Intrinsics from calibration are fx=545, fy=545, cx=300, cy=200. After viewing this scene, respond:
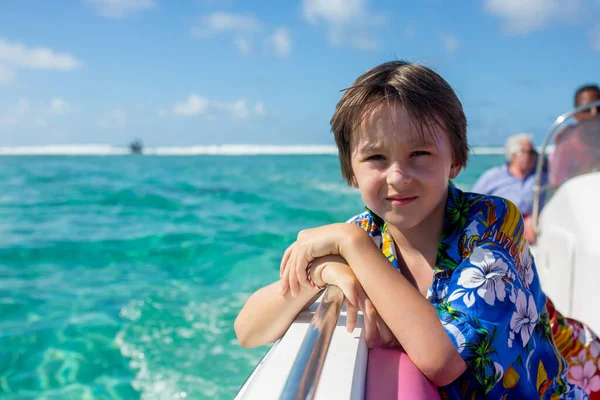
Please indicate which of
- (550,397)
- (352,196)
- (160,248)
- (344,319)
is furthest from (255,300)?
(352,196)

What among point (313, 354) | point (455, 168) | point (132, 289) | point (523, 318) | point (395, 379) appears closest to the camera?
point (313, 354)

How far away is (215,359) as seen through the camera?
408 centimetres

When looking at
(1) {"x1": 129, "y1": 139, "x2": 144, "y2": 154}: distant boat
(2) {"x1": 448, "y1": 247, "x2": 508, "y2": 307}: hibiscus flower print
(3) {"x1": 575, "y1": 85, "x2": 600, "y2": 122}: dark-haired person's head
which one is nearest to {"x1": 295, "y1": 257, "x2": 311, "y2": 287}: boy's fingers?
(2) {"x1": 448, "y1": 247, "x2": 508, "y2": 307}: hibiscus flower print

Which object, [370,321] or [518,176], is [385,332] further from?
[518,176]

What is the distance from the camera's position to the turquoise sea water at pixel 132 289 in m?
3.88

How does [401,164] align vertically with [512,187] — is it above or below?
above

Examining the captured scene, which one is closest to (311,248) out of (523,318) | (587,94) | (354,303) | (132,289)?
(354,303)

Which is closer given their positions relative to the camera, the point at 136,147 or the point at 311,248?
the point at 311,248

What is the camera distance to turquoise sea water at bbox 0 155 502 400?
3.88 metres

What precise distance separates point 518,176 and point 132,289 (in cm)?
417

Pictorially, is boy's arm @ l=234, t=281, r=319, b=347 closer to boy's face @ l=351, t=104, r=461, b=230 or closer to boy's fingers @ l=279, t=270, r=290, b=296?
boy's fingers @ l=279, t=270, r=290, b=296

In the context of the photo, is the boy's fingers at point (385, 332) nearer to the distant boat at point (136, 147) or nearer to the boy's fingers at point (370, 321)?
the boy's fingers at point (370, 321)

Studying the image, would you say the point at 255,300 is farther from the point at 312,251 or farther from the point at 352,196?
the point at 352,196

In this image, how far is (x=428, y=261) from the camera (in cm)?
138
